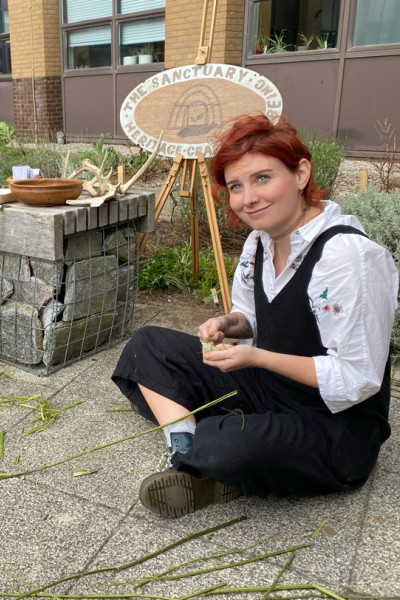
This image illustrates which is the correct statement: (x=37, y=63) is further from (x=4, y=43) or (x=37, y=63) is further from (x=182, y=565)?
(x=182, y=565)

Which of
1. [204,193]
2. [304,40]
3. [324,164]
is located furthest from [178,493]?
[304,40]

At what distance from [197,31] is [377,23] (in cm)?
256

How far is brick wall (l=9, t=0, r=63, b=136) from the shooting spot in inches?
405

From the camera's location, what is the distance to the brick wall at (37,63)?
10.3m

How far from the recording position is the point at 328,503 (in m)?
1.96

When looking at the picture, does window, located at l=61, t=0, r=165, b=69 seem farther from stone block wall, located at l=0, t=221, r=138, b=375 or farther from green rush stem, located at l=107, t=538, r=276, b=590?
green rush stem, located at l=107, t=538, r=276, b=590

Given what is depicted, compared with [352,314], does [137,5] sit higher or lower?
higher

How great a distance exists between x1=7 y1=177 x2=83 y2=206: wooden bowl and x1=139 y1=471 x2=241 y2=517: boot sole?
1525mm

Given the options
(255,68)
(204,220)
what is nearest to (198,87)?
(204,220)

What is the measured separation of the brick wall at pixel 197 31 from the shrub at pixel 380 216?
495cm

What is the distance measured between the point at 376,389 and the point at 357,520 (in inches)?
18.3

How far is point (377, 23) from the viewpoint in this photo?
688 centimetres

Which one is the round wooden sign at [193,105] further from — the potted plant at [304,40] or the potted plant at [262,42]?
the potted plant at [262,42]

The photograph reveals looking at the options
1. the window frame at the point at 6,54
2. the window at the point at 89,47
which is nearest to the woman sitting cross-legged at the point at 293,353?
the window at the point at 89,47
